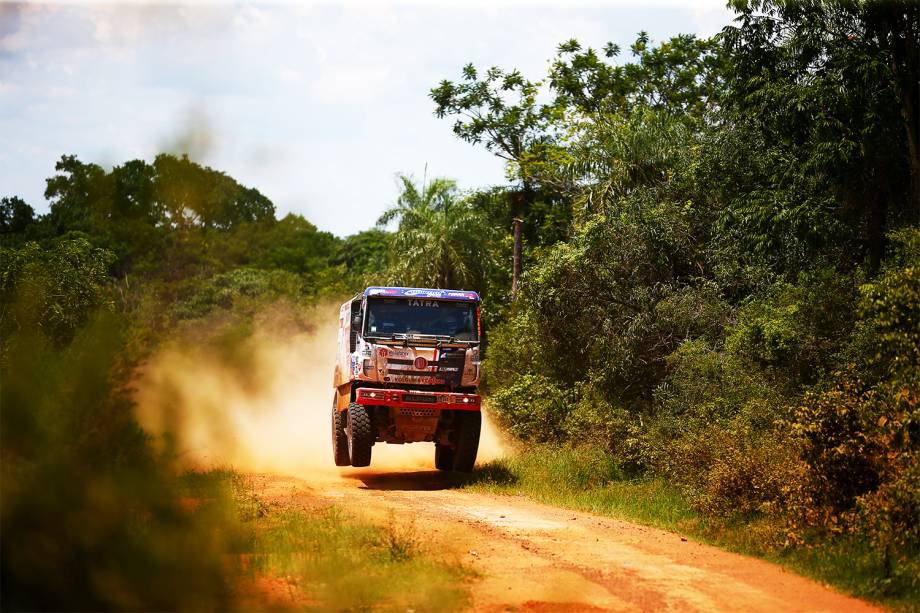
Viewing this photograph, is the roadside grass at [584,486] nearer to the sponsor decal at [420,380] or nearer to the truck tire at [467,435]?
the truck tire at [467,435]

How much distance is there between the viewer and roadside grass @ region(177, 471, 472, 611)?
360 inches

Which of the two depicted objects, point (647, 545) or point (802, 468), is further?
point (802, 468)

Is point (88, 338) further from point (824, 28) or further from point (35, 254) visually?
point (35, 254)

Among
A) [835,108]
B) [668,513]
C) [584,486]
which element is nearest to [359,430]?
[584,486]

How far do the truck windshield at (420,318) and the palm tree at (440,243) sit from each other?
15345 millimetres

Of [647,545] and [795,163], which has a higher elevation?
[795,163]

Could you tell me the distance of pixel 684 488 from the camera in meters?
16.2

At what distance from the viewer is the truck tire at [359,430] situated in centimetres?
1812

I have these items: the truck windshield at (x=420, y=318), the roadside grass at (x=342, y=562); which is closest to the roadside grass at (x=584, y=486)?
the truck windshield at (x=420, y=318)

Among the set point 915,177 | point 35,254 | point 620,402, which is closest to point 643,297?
point 620,402

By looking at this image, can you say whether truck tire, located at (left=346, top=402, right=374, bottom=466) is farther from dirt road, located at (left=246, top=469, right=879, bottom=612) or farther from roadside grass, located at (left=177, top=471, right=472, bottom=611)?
roadside grass, located at (left=177, top=471, right=472, bottom=611)

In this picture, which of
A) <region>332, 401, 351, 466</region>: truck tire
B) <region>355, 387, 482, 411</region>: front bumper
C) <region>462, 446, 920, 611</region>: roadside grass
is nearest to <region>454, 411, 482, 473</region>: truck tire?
<region>462, 446, 920, 611</region>: roadside grass

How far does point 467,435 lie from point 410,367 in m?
1.82

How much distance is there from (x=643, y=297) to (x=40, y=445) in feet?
56.2
